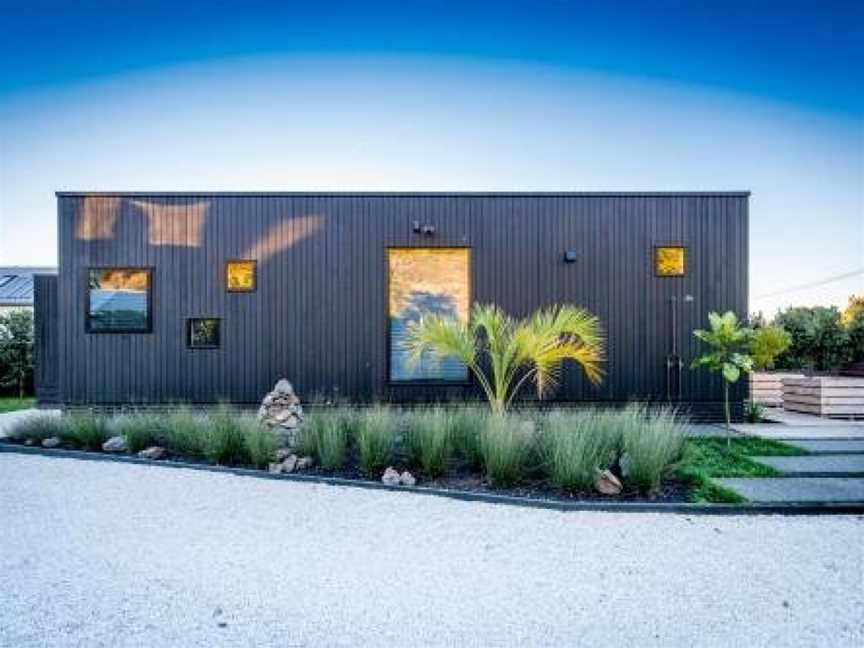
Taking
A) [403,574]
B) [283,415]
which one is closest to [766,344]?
[283,415]

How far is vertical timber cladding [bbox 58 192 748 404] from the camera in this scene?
802 centimetres

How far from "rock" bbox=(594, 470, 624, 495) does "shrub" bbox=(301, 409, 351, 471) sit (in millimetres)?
2346

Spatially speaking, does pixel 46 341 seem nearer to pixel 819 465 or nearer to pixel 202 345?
pixel 202 345

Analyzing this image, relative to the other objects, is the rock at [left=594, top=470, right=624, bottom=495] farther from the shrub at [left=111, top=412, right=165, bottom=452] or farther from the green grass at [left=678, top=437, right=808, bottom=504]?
the shrub at [left=111, top=412, right=165, bottom=452]

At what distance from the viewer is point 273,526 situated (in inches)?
143

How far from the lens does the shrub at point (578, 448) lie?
4348mm

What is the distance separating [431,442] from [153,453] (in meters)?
3.06

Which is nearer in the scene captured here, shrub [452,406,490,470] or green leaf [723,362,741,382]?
shrub [452,406,490,470]

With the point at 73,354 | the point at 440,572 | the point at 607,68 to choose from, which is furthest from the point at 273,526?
the point at 607,68

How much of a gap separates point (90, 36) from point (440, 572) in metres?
10.4

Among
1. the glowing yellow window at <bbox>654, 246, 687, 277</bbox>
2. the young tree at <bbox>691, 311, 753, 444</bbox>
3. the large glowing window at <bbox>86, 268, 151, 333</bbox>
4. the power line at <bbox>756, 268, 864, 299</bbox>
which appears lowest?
the young tree at <bbox>691, 311, 753, 444</bbox>

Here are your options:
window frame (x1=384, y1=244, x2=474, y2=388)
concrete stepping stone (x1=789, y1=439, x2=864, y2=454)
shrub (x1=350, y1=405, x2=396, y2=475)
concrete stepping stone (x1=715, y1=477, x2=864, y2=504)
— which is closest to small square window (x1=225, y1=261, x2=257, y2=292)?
window frame (x1=384, y1=244, x2=474, y2=388)

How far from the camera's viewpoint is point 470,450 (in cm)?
500

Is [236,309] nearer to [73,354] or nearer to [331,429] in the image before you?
[73,354]
